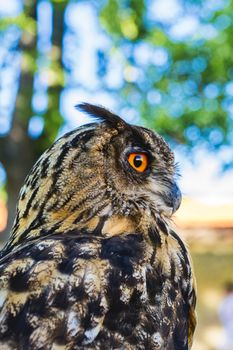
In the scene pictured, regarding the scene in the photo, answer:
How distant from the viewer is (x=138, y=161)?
3.05 m

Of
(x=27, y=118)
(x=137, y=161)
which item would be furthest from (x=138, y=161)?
(x=27, y=118)

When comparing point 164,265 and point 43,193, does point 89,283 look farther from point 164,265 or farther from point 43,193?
point 43,193

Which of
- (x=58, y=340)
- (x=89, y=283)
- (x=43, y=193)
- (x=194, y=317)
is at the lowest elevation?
(x=58, y=340)

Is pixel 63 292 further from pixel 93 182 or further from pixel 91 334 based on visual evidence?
pixel 93 182

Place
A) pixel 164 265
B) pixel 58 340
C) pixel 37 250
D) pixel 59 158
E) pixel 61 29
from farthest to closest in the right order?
pixel 61 29
pixel 59 158
pixel 164 265
pixel 37 250
pixel 58 340

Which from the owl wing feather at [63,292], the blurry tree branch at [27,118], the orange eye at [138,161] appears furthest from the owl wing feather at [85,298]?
the blurry tree branch at [27,118]

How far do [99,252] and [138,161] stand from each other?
0.61 metres

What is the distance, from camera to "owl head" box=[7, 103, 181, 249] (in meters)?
2.86

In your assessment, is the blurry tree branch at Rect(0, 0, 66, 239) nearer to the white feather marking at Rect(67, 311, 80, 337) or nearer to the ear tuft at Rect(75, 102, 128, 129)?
the ear tuft at Rect(75, 102, 128, 129)

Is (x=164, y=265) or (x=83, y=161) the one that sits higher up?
(x=83, y=161)

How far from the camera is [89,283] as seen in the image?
2420 mm

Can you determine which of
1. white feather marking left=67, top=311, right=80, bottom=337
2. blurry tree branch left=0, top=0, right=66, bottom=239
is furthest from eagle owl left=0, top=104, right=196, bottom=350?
blurry tree branch left=0, top=0, right=66, bottom=239

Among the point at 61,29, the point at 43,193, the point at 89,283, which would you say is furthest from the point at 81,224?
the point at 61,29

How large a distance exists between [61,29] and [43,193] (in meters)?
5.99
